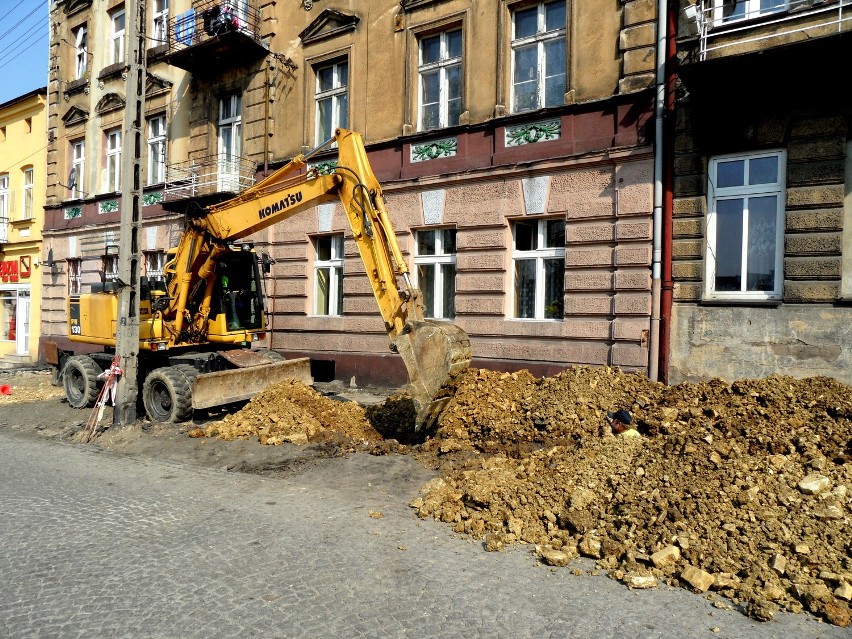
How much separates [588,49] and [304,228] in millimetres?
7367

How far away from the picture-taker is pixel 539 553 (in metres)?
5.02

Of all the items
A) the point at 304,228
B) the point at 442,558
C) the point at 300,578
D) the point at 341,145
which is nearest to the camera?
the point at 300,578

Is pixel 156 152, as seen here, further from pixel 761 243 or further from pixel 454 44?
pixel 761 243

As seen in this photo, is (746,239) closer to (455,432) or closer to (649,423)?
(649,423)

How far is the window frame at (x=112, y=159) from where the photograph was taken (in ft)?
68.9

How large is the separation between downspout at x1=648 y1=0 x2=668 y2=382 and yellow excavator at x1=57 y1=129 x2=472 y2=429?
4.34 m

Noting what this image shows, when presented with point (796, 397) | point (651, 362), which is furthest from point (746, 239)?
point (796, 397)

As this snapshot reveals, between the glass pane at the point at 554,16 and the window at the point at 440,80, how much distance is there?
1886mm

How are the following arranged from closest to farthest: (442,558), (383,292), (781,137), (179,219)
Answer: (442,558)
(383,292)
(781,137)
(179,219)

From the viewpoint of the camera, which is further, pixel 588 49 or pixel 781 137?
pixel 588 49

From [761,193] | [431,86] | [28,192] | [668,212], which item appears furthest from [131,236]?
[28,192]

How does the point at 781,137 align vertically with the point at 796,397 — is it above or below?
above

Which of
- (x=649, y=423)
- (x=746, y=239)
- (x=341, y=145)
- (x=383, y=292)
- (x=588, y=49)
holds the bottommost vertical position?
(x=649, y=423)

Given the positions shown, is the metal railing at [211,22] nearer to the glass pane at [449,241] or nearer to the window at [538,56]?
the window at [538,56]
